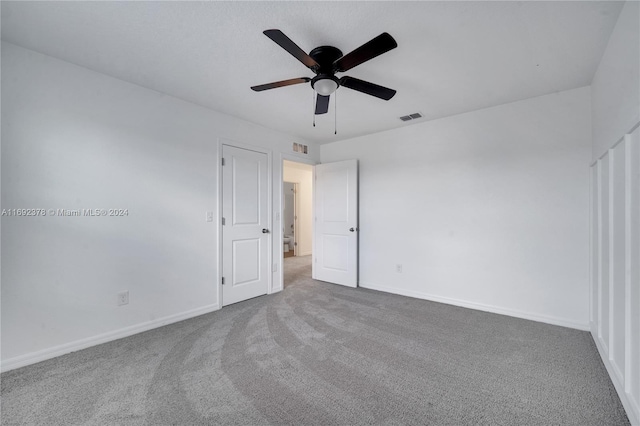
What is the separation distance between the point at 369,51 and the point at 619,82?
67.9 inches

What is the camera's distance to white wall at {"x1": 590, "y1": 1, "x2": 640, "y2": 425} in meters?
Answer: 1.49

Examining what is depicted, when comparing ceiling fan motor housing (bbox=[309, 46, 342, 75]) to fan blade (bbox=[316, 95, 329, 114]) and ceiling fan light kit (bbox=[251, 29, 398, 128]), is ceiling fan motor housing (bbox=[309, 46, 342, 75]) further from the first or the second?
fan blade (bbox=[316, 95, 329, 114])

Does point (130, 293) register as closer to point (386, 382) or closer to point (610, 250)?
point (386, 382)

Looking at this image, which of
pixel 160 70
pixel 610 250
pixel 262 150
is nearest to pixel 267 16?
pixel 160 70

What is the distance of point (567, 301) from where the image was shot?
2709 mm

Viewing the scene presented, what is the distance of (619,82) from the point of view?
69.2 inches

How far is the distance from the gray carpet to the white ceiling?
96.6 inches

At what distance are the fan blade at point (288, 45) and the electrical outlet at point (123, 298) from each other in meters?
2.60

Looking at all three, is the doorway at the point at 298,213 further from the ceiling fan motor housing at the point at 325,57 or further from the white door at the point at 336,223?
the ceiling fan motor housing at the point at 325,57

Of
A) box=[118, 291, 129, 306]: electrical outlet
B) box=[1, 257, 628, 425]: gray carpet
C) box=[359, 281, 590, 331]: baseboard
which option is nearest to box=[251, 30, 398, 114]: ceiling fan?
box=[1, 257, 628, 425]: gray carpet

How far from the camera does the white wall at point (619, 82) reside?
1.49m

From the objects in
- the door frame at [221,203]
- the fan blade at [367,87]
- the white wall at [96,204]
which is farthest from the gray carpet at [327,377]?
the fan blade at [367,87]

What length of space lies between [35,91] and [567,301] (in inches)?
207

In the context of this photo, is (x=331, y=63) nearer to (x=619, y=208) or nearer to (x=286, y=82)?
(x=286, y=82)
